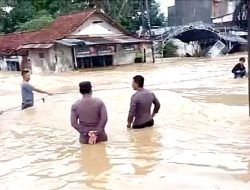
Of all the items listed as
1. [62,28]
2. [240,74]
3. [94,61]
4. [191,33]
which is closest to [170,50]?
[191,33]

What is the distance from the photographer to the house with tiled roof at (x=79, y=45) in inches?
1403

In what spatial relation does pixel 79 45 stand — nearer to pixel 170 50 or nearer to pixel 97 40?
pixel 97 40

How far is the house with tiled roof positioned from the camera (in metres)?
35.6

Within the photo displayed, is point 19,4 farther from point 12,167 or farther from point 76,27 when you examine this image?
point 12,167

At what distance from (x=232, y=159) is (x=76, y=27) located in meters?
31.2

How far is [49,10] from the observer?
1986 inches

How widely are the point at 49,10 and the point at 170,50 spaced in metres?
13.6

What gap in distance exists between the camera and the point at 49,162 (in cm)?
732

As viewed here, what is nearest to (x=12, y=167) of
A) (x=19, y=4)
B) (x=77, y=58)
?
(x=77, y=58)

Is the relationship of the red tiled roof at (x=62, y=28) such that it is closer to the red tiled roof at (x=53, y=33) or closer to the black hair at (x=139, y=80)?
the red tiled roof at (x=53, y=33)

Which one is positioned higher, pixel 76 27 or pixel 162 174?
pixel 76 27

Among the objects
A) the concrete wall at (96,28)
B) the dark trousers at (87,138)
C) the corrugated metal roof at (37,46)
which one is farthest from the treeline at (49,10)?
the dark trousers at (87,138)

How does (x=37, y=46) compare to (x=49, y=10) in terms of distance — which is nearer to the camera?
(x=37, y=46)

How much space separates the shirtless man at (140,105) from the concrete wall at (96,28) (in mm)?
28853
